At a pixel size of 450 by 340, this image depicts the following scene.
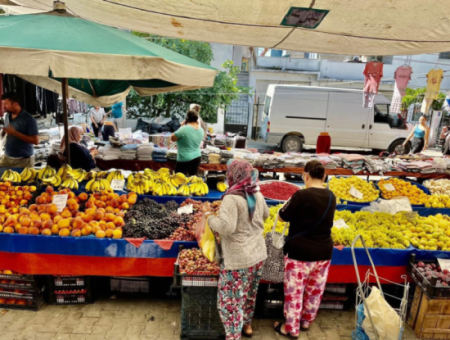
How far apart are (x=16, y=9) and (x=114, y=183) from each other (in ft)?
17.1

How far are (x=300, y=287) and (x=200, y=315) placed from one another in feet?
3.17

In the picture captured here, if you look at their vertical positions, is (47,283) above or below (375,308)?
below

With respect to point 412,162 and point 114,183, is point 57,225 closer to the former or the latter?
point 114,183

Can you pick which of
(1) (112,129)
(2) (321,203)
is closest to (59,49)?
(2) (321,203)

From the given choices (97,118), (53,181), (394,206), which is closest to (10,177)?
(53,181)

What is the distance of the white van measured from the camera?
1244 cm

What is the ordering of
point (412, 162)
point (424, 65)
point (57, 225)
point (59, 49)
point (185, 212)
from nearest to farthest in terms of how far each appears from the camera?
point (59, 49) < point (57, 225) < point (185, 212) < point (412, 162) < point (424, 65)

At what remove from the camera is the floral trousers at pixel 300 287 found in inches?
123

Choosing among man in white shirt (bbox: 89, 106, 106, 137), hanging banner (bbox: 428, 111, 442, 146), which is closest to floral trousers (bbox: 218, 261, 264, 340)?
man in white shirt (bbox: 89, 106, 106, 137)

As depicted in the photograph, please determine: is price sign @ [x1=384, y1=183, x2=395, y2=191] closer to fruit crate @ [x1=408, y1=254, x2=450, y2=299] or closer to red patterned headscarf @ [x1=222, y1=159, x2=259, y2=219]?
fruit crate @ [x1=408, y1=254, x2=450, y2=299]

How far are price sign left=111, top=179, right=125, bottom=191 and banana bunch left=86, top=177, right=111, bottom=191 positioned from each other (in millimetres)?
86

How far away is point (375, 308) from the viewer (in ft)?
9.55

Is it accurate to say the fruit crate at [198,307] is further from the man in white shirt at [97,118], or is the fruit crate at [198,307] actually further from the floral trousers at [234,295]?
the man in white shirt at [97,118]

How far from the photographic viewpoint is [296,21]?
157 inches
